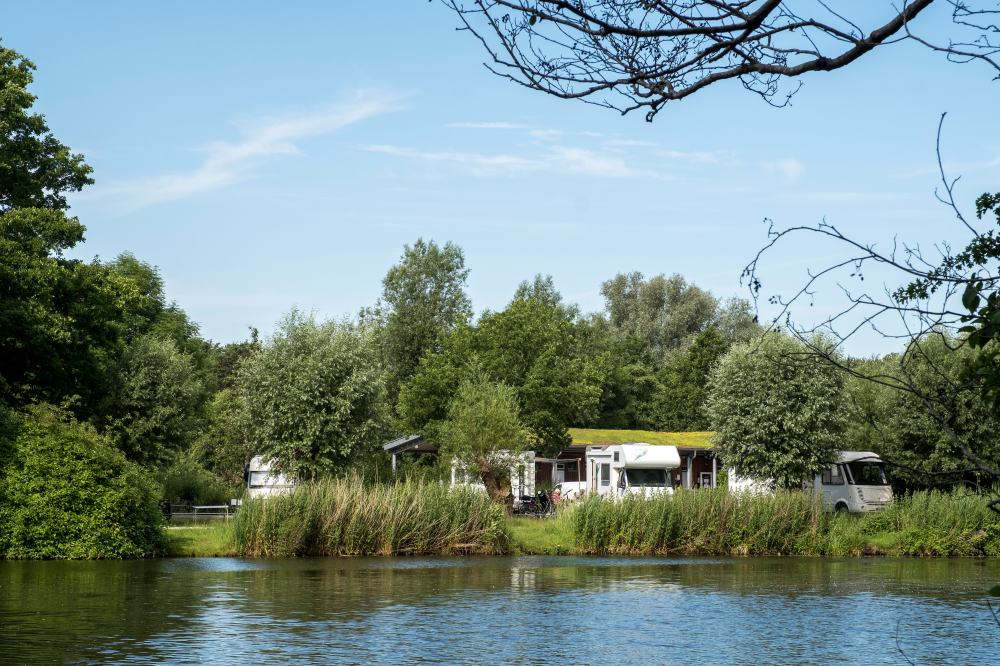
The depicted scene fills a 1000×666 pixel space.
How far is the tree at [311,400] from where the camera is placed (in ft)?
131

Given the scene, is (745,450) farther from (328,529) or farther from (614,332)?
(614,332)

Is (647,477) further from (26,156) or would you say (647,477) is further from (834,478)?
(26,156)

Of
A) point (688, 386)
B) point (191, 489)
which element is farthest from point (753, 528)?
point (688, 386)

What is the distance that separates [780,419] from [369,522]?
16488 millimetres

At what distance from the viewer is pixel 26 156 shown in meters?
38.1

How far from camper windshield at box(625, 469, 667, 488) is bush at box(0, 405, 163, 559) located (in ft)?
78.4

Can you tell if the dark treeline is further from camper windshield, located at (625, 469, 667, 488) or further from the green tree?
the green tree

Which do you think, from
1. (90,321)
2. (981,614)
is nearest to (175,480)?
(90,321)

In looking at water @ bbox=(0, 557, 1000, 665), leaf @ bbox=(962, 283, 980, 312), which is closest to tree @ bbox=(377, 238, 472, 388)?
water @ bbox=(0, 557, 1000, 665)

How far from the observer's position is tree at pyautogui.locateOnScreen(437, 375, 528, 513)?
44250 millimetres

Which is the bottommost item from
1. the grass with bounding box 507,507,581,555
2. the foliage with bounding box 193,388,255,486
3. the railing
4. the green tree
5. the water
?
the water

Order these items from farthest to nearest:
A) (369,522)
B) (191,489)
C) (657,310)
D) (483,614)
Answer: (657,310)
(191,489)
(369,522)
(483,614)

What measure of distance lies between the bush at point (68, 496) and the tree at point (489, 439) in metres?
16.8

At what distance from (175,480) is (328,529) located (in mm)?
22919
